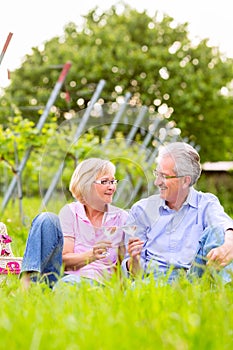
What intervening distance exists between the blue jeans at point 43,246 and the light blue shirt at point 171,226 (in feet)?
0.95

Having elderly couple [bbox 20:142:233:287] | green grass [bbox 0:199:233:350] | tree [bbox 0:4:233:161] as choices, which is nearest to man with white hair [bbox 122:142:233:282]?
elderly couple [bbox 20:142:233:287]

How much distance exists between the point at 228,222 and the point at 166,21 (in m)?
21.4

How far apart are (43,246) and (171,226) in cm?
56

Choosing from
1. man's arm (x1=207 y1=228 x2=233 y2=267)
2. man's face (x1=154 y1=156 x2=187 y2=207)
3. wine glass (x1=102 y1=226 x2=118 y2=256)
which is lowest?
man's arm (x1=207 y1=228 x2=233 y2=267)

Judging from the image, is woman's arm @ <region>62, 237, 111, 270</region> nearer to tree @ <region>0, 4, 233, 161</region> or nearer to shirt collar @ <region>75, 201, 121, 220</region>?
shirt collar @ <region>75, 201, 121, 220</region>

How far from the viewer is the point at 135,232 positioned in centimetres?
317

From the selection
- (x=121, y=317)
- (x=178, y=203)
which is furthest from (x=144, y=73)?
(x=121, y=317)

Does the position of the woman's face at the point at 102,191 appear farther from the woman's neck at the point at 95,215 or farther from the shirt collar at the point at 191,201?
the shirt collar at the point at 191,201

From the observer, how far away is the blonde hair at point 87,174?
3025 millimetres

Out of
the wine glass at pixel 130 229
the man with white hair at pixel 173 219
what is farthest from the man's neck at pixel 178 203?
the wine glass at pixel 130 229

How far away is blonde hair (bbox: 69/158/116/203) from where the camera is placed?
3.03 m

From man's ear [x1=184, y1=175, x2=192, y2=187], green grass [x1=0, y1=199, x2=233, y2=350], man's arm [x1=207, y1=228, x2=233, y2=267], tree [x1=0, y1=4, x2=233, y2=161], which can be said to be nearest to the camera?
green grass [x1=0, y1=199, x2=233, y2=350]

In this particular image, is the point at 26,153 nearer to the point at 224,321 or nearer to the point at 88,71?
the point at 224,321

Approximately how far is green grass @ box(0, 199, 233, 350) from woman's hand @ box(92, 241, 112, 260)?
0.29 meters
